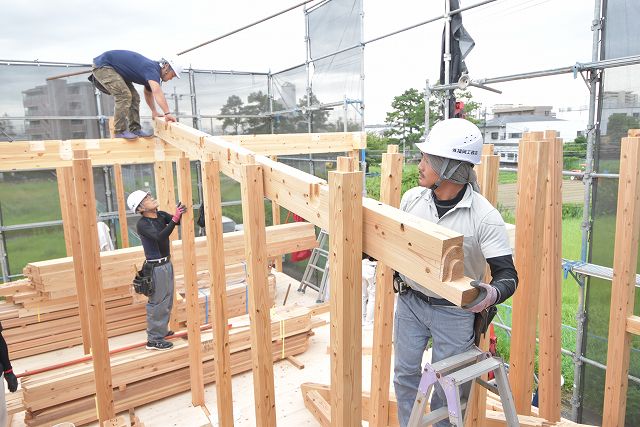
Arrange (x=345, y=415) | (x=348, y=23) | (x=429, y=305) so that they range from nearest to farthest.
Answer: (x=345, y=415)
(x=429, y=305)
(x=348, y=23)

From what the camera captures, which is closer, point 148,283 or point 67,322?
point 148,283

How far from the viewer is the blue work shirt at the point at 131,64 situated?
4.55 m

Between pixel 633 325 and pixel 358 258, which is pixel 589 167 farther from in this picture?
pixel 358 258

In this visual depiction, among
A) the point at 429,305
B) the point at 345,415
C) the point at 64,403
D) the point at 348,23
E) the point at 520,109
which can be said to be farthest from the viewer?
the point at 348,23

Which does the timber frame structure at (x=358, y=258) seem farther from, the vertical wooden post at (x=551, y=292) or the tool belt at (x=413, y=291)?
the tool belt at (x=413, y=291)

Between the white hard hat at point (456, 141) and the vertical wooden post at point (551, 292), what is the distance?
0.93 metres

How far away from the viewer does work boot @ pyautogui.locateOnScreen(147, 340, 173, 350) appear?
4884mm

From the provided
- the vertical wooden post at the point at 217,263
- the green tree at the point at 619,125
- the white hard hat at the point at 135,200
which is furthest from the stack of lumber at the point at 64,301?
the green tree at the point at 619,125

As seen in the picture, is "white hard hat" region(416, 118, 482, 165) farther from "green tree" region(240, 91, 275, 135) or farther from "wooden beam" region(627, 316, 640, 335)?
"green tree" region(240, 91, 275, 135)

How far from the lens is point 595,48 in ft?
13.1

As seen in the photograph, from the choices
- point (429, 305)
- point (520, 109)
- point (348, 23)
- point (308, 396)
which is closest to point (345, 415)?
point (429, 305)

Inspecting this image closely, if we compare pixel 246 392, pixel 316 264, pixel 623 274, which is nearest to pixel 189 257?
pixel 246 392

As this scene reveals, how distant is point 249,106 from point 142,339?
628cm

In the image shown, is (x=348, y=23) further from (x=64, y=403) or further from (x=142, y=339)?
(x=64, y=403)
